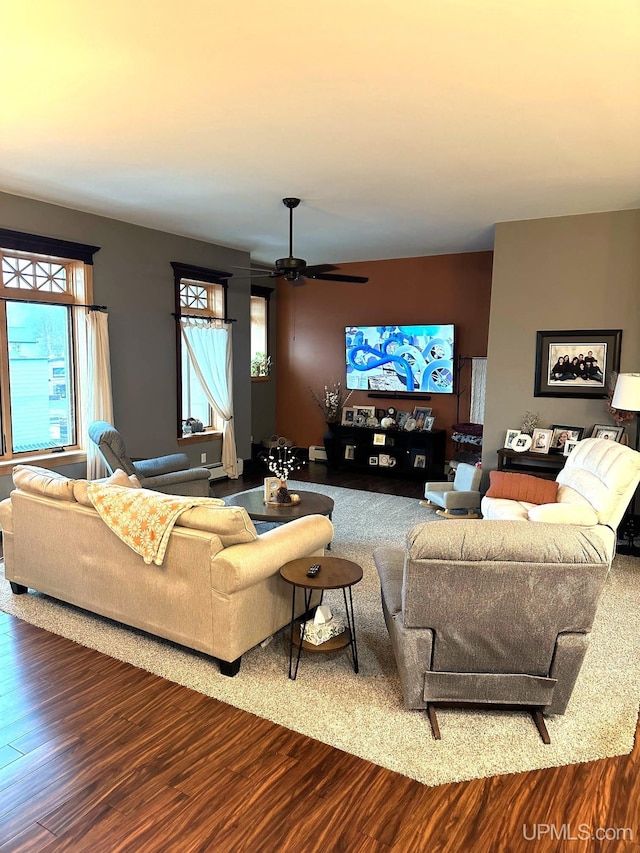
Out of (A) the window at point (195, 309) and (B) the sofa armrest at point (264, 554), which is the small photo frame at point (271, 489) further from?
(A) the window at point (195, 309)

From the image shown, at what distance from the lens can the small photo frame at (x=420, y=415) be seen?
7953 millimetres

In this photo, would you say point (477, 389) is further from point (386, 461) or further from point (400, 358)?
point (386, 461)

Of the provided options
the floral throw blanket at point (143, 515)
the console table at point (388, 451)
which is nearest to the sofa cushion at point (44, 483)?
the floral throw blanket at point (143, 515)

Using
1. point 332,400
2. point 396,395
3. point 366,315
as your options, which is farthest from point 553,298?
point 332,400

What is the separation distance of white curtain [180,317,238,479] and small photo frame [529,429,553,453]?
3834 millimetres

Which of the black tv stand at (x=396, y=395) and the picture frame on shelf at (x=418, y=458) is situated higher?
the black tv stand at (x=396, y=395)

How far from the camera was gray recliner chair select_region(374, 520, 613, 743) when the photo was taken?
228 cm

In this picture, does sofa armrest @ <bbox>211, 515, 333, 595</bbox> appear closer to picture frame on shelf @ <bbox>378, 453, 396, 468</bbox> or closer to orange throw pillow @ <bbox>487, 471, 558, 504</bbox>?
orange throw pillow @ <bbox>487, 471, 558, 504</bbox>

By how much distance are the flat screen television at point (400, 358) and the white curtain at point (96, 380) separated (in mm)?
3828

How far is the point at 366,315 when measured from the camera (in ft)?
27.7

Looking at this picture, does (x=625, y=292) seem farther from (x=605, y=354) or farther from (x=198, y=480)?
(x=198, y=480)

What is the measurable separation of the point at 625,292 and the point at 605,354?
596 millimetres

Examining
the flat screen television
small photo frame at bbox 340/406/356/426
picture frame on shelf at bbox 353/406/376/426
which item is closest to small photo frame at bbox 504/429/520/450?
the flat screen television

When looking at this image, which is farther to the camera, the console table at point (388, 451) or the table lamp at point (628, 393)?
the console table at point (388, 451)
